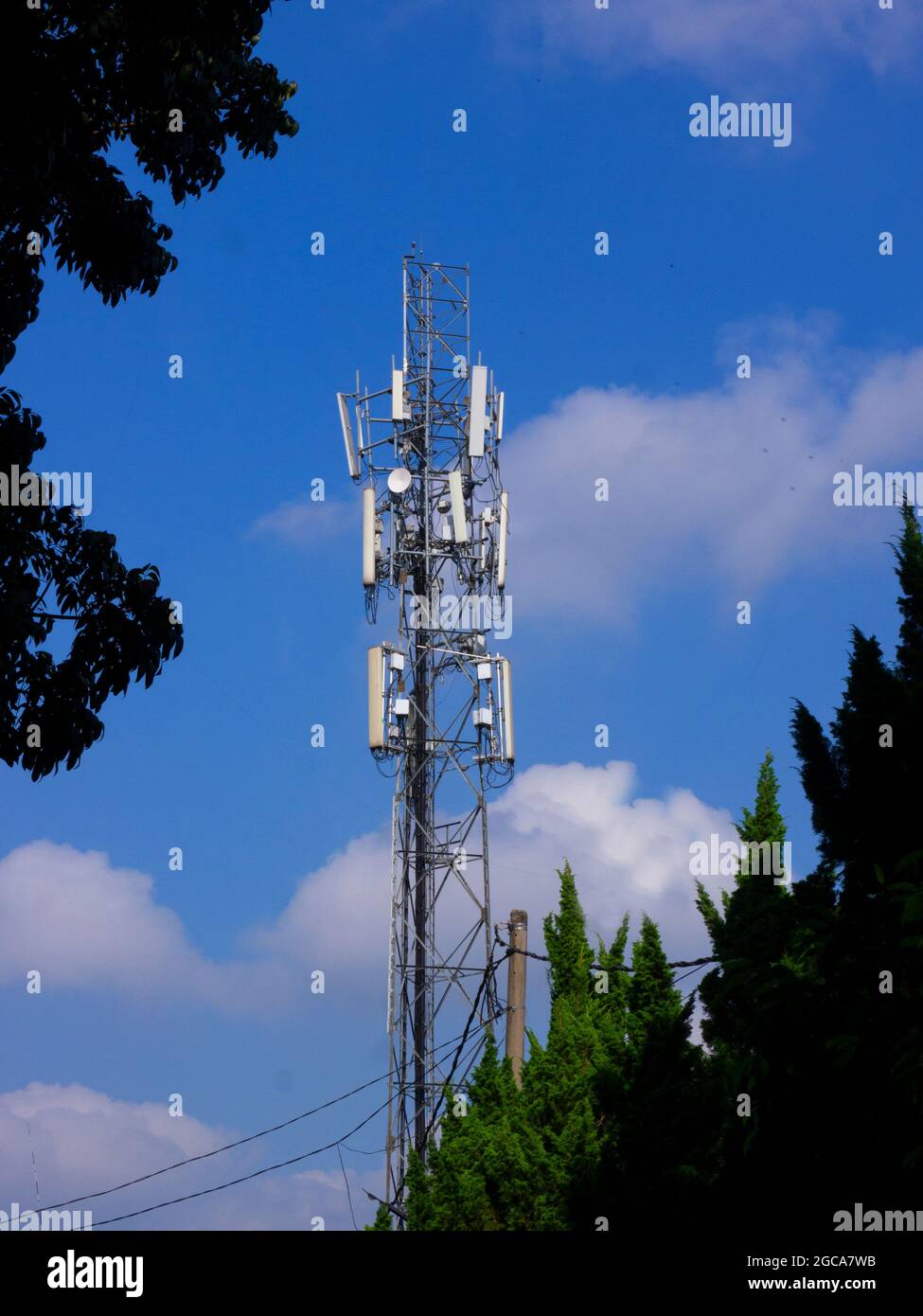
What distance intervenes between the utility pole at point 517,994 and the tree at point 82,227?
10073 millimetres

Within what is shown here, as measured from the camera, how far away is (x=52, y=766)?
12.1 meters

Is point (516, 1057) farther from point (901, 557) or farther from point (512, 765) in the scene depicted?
point (901, 557)

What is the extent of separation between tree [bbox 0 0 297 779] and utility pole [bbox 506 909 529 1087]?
397 inches

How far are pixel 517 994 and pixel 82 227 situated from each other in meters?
12.1

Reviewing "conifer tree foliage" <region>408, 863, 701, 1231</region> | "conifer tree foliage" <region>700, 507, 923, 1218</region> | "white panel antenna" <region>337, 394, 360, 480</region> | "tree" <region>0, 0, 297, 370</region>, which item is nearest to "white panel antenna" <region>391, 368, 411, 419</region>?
"white panel antenna" <region>337, 394, 360, 480</region>

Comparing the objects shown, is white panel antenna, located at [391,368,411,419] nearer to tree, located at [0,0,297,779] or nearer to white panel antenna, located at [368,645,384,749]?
white panel antenna, located at [368,645,384,749]

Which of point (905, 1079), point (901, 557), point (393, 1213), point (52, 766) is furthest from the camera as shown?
point (393, 1213)

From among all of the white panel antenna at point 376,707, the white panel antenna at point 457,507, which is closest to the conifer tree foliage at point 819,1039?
the white panel antenna at point 376,707

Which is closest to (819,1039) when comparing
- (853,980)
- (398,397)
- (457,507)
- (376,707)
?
(853,980)

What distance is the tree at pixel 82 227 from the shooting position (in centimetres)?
1188

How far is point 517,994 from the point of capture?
2103 cm
